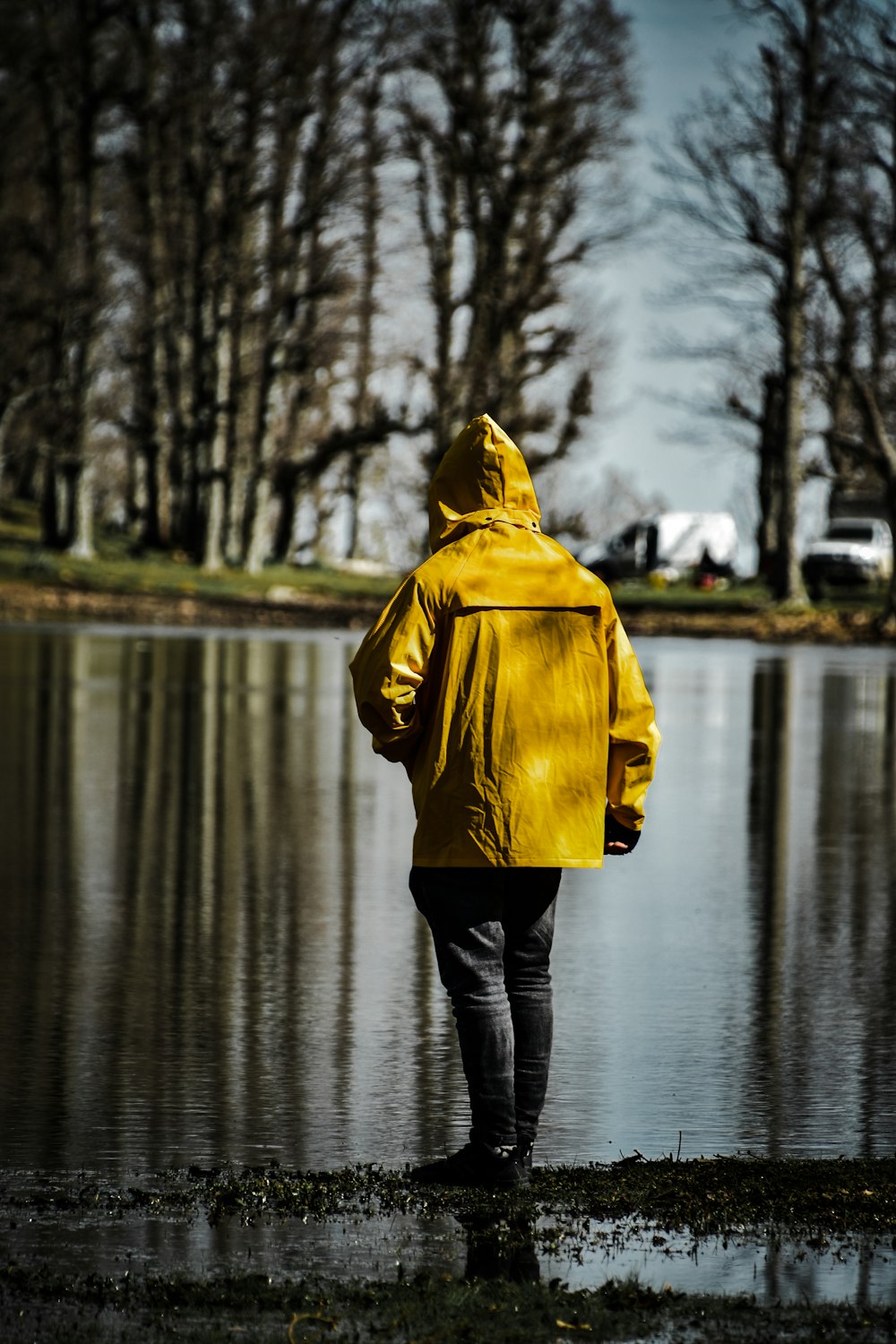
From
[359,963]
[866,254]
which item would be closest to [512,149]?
[866,254]

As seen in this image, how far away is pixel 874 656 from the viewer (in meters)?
29.2

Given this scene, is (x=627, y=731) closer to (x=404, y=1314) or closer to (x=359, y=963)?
(x=404, y=1314)

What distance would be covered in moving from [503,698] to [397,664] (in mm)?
270

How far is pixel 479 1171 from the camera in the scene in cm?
450

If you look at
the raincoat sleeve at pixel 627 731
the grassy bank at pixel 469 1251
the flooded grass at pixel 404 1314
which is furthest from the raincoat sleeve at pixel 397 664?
the flooded grass at pixel 404 1314

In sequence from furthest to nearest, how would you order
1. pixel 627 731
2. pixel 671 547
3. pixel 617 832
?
1. pixel 671 547
2. pixel 617 832
3. pixel 627 731

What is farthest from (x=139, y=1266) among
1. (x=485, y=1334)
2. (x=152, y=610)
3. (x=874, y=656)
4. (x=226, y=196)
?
(x=226, y=196)

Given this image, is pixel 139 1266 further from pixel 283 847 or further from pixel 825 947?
pixel 283 847

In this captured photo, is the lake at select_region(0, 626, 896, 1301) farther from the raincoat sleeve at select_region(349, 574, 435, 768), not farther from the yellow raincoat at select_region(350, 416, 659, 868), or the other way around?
the raincoat sleeve at select_region(349, 574, 435, 768)

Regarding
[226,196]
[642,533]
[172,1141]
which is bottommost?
[172,1141]

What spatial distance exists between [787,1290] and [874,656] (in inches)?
1024

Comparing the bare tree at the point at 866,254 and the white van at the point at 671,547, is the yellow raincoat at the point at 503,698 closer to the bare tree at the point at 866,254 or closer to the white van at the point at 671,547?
the bare tree at the point at 866,254

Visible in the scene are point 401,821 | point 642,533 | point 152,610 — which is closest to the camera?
point 401,821

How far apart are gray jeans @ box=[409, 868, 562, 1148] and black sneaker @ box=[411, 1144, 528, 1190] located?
26mm
